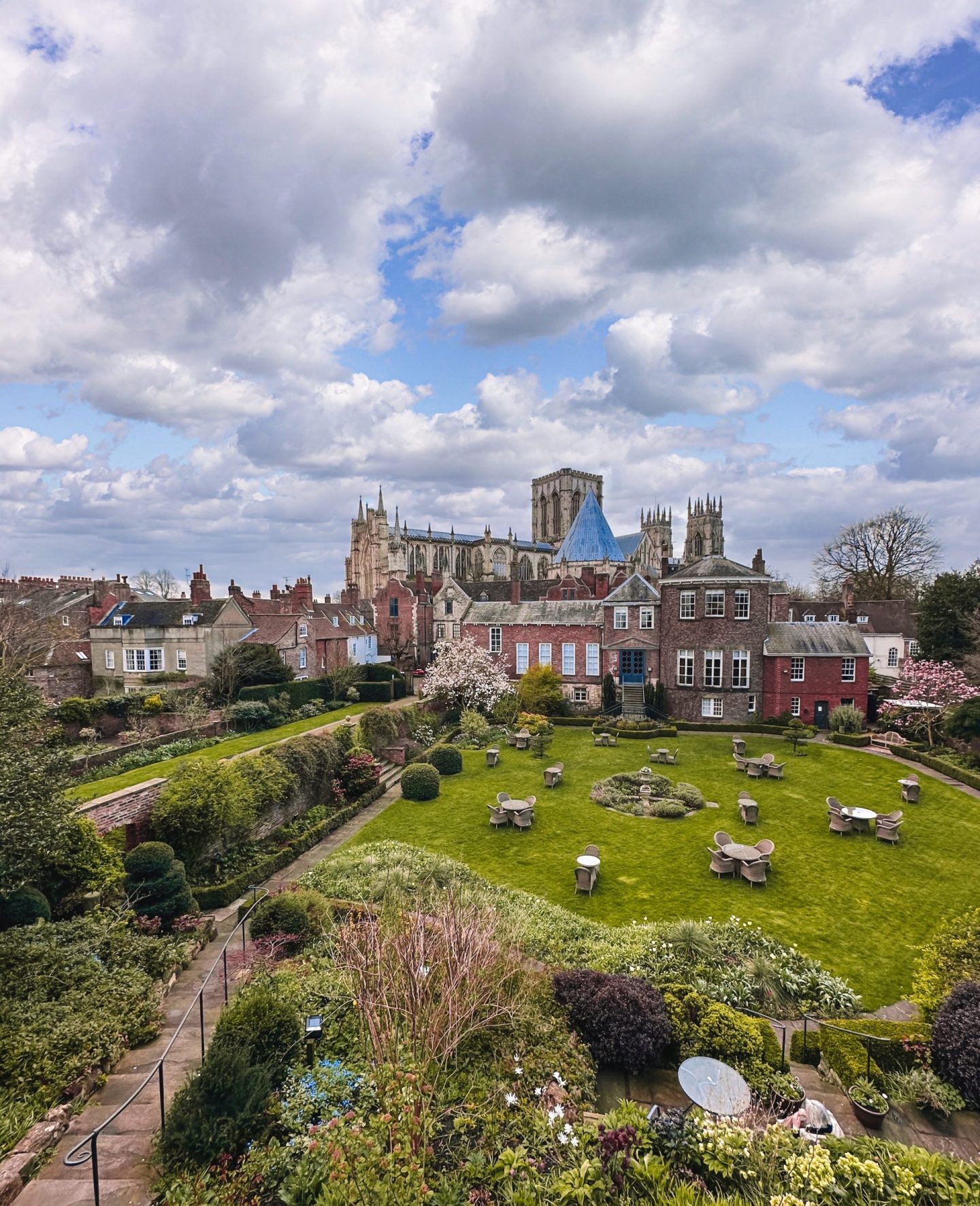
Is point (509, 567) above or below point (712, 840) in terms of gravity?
above

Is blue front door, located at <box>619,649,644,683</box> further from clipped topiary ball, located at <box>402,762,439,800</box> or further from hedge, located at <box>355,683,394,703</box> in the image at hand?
clipped topiary ball, located at <box>402,762,439,800</box>

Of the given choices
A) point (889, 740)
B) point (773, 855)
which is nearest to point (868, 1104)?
point (773, 855)

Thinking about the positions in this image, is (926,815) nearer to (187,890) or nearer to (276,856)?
(276,856)

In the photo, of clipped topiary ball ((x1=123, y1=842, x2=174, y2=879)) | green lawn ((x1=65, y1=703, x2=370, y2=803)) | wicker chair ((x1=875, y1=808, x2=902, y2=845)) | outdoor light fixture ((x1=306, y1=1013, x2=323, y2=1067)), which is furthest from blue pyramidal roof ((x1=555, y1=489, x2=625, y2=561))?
outdoor light fixture ((x1=306, y1=1013, x2=323, y2=1067))

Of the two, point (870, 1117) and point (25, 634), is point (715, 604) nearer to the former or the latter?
point (870, 1117)

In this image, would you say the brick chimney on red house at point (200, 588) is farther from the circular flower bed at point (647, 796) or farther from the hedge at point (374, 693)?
the circular flower bed at point (647, 796)

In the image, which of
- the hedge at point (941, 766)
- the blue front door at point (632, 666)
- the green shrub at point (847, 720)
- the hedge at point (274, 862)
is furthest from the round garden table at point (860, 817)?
the blue front door at point (632, 666)

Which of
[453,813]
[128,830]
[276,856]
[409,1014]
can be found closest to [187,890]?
[128,830]
